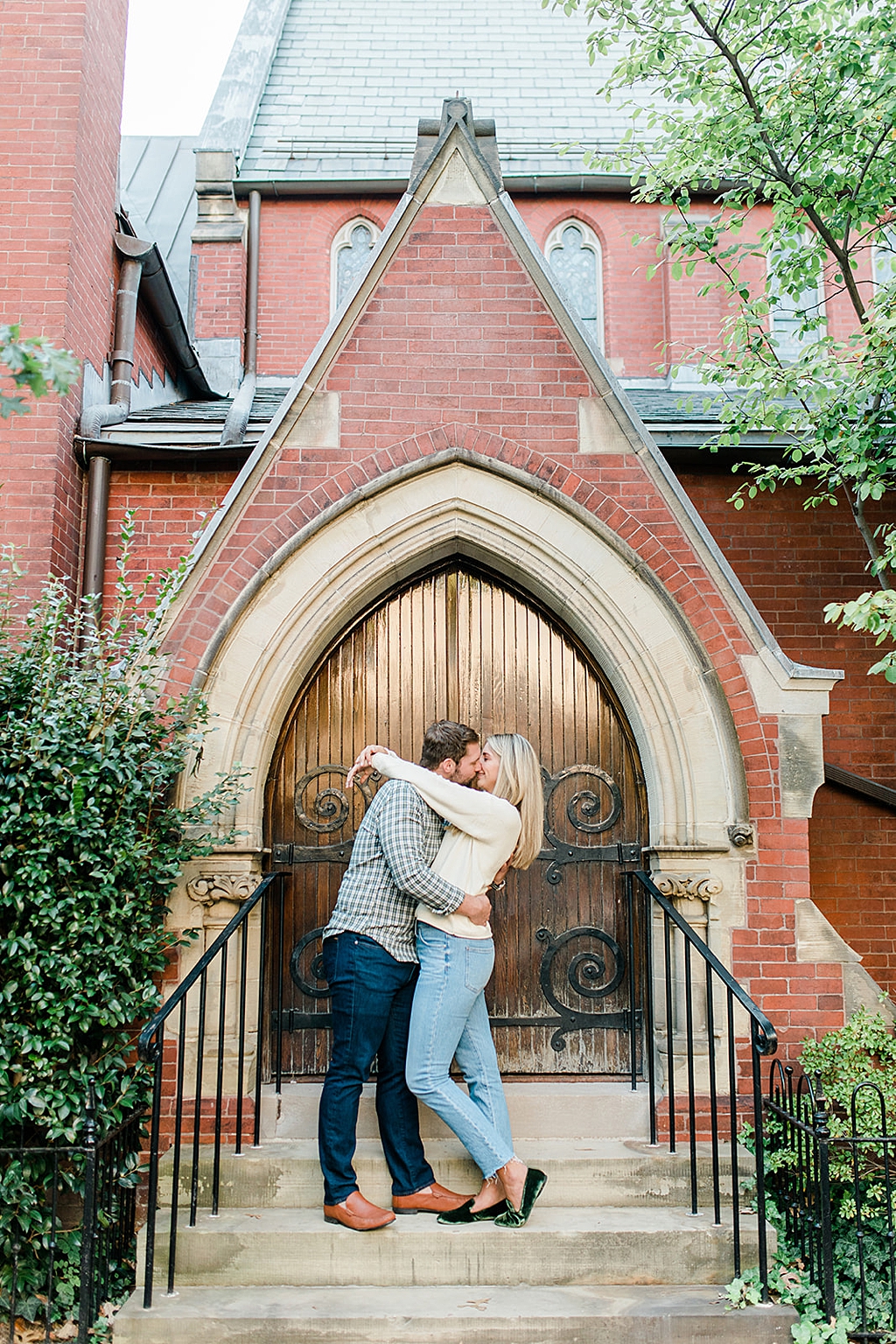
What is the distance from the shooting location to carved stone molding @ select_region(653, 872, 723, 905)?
5.11m

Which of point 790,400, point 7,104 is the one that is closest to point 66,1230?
point 7,104

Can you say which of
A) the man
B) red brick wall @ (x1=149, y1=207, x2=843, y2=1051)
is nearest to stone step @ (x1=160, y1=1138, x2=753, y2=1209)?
the man

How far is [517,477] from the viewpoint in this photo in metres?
5.45

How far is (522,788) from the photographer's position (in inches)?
180

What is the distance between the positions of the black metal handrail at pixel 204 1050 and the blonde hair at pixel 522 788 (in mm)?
A: 1350

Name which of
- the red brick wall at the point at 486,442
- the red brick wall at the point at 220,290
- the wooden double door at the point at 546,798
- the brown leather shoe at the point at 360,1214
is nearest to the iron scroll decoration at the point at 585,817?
the wooden double door at the point at 546,798

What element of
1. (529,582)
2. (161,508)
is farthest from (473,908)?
(161,508)

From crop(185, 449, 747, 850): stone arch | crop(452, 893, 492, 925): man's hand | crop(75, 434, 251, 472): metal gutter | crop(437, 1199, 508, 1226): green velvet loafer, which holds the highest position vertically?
crop(75, 434, 251, 472): metal gutter

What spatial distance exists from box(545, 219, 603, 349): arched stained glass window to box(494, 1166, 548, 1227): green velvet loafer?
27.7 ft

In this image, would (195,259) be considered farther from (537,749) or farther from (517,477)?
(537,749)

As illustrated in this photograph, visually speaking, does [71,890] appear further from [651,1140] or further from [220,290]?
[220,290]

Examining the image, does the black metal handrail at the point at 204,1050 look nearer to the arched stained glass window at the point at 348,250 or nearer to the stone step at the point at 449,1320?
the stone step at the point at 449,1320

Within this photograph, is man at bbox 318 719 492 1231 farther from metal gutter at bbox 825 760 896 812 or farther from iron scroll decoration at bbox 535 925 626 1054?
metal gutter at bbox 825 760 896 812

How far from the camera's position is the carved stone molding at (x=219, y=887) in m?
5.02
